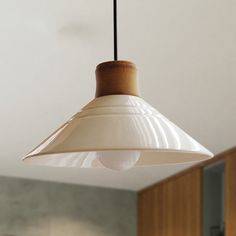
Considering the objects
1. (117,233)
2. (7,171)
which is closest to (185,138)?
(7,171)

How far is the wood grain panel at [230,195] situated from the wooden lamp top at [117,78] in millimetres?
2572

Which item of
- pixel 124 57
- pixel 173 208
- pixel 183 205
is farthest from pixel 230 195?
pixel 124 57

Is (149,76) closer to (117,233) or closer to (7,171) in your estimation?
(7,171)

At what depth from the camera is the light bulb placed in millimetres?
894

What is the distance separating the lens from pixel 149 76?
2385 millimetres

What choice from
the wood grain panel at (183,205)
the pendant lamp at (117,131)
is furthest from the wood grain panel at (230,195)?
the pendant lamp at (117,131)

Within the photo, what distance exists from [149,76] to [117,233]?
8.46ft

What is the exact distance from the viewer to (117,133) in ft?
2.77

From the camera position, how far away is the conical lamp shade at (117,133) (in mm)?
831

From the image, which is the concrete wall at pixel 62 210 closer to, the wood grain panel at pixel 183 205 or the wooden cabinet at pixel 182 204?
the wooden cabinet at pixel 182 204

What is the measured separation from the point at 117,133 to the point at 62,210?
379 cm

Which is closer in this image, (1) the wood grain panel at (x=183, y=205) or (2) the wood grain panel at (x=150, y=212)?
(1) the wood grain panel at (x=183, y=205)

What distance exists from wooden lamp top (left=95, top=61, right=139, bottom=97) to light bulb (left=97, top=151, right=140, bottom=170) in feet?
Answer: 0.35

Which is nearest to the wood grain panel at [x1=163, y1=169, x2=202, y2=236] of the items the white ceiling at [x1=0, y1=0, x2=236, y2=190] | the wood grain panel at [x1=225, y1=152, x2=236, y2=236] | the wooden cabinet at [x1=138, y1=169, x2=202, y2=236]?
the wooden cabinet at [x1=138, y1=169, x2=202, y2=236]
